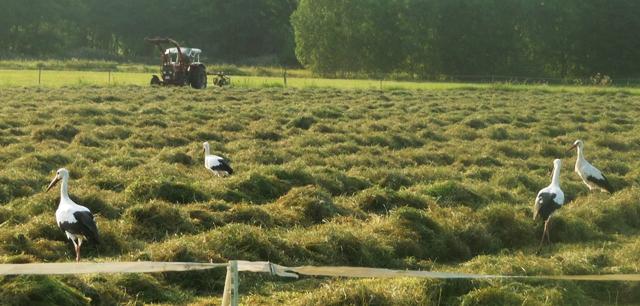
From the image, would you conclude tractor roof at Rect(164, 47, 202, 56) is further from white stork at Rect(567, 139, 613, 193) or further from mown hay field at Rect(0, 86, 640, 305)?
white stork at Rect(567, 139, 613, 193)

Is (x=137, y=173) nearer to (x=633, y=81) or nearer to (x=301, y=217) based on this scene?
(x=301, y=217)

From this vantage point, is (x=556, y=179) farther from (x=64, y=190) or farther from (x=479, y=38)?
(x=479, y=38)

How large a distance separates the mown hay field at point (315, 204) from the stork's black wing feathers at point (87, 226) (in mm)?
292

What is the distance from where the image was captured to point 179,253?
9750 mm

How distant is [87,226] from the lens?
9.98 metres

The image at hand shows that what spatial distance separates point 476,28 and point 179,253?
73.1 meters

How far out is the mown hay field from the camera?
358 inches

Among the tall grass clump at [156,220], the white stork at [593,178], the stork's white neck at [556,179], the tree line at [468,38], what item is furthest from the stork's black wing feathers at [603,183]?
the tree line at [468,38]

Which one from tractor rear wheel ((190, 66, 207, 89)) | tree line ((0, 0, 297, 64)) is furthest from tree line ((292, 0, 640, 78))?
tractor rear wheel ((190, 66, 207, 89))

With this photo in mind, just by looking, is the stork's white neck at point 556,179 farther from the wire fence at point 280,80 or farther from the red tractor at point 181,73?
the wire fence at point 280,80

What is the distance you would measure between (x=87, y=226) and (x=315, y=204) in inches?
150

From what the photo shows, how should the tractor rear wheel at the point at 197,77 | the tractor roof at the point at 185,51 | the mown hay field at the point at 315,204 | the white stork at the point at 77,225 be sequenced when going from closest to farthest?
the mown hay field at the point at 315,204, the white stork at the point at 77,225, the tractor rear wheel at the point at 197,77, the tractor roof at the point at 185,51

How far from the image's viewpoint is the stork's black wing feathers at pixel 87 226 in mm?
9961

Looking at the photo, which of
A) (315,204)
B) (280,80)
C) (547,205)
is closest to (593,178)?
(547,205)
